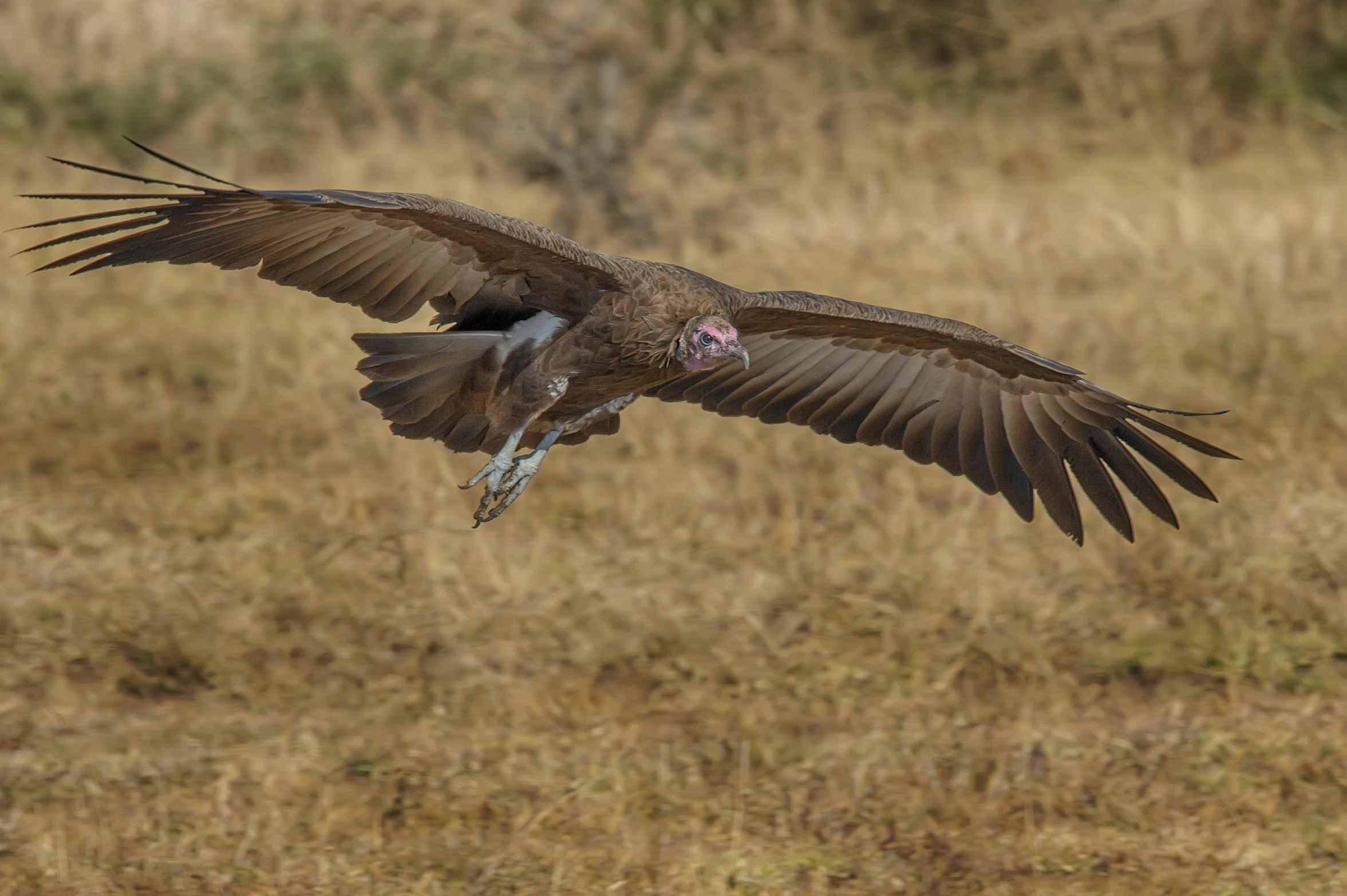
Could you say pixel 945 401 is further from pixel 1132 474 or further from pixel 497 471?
pixel 497 471

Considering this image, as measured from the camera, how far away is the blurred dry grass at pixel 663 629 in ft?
18.5

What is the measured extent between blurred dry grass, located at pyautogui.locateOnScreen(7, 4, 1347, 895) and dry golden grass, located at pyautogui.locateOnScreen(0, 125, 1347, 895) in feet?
0.06

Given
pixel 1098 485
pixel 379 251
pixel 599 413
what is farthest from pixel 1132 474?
pixel 379 251

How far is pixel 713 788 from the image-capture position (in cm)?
600

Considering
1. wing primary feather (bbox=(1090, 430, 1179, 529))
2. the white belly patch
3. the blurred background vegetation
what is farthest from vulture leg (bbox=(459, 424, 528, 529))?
the blurred background vegetation

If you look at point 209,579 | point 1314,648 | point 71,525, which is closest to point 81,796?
point 209,579

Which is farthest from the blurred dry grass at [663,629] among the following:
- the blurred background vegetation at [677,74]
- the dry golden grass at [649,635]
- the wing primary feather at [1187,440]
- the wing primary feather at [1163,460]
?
the blurred background vegetation at [677,74]

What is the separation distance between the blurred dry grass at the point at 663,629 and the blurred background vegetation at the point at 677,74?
1.73 m

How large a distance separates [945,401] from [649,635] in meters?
1.39

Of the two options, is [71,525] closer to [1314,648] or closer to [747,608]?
[747,608]

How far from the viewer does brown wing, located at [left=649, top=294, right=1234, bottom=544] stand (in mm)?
5797

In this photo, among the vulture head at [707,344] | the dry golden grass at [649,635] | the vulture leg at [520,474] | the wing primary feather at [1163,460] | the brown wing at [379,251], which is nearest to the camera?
the brown wing at [379,251]

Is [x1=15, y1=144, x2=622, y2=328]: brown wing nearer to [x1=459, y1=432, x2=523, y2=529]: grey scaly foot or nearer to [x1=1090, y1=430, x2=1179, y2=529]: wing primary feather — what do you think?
[x1=459, y1=432, x2=523, y2=529]: grey scaly foot

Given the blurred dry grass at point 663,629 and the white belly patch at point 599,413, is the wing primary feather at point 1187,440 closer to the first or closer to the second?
the blurred dry grass at point 663,629
